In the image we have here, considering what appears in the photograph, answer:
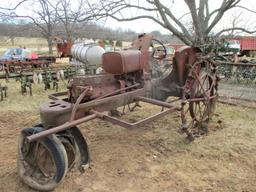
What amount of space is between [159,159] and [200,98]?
119 cm

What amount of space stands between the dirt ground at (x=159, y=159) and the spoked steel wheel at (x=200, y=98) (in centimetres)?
20

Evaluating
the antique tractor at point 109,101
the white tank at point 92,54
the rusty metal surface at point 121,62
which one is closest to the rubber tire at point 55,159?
the antique tractor at point 109,101

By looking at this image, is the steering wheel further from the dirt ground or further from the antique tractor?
the dirt ground

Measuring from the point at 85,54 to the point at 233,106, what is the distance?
727 centimetres

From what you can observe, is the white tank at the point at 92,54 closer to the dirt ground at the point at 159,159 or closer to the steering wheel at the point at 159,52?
the dirt ground at the point at 159,159

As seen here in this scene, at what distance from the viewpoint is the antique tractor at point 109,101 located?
2.86 metres

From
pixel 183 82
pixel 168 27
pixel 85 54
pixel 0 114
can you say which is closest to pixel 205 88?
pixel 183 82

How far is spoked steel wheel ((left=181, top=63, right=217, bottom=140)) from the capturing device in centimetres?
404

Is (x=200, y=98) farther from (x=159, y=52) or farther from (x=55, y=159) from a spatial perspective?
(x=55, y=159)

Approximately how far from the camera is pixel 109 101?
3.36 m

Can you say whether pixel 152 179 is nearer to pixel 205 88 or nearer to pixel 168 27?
pixel 205 88

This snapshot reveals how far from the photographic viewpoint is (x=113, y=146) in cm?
395

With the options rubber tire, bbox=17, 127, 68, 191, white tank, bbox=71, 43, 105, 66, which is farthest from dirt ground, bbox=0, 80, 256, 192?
white tank, bbox=71, 43, 105, 66

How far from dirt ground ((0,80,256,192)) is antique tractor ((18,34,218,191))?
22 centimetres
